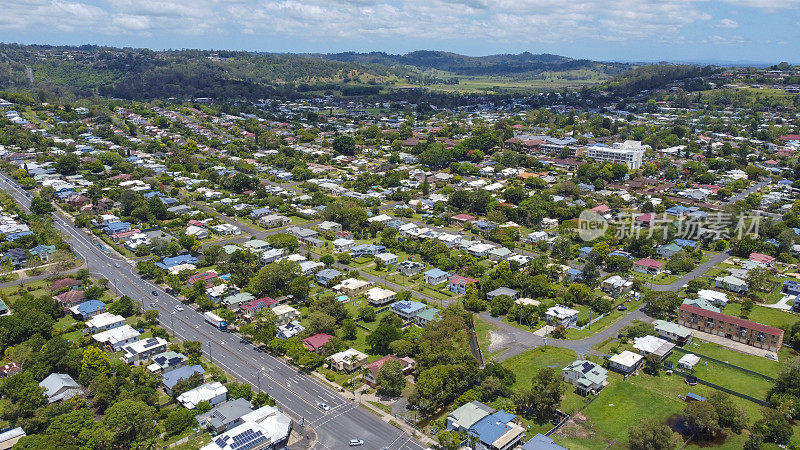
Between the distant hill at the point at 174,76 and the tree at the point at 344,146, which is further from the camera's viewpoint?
the distant hill at the point at 174,76

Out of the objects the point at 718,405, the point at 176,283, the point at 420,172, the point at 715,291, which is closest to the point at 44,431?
the point at 176,283

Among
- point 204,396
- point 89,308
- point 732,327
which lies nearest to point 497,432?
point 204,396

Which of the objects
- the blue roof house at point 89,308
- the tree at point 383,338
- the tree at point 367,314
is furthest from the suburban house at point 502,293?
the blue roof house at point 89,308

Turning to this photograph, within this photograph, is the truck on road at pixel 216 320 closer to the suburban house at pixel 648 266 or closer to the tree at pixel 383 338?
the tree at pixel 383 338

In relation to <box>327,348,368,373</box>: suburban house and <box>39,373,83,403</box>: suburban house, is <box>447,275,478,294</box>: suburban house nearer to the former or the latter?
<box>327,348,368,373</box>: suburban house

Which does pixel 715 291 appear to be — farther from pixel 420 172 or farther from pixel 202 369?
pixel 420 172

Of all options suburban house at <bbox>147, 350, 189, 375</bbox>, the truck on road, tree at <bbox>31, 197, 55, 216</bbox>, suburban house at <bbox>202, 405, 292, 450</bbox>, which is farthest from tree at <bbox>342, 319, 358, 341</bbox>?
tree at <bbox>31, 197, 55, 216</bbox>
